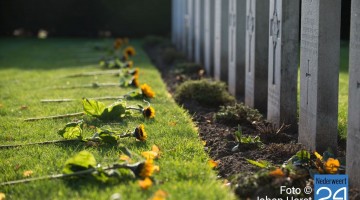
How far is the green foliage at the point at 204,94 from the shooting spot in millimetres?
8094

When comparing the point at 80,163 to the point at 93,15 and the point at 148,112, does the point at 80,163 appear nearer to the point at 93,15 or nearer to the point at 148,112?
the point at 148,112

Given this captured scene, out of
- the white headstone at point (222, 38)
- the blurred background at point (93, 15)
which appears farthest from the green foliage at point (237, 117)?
the blurred background at point (93, 15)

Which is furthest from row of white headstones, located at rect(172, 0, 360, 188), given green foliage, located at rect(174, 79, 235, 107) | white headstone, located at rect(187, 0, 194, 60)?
white headstone, located at rect(187, 0, 194, 60)

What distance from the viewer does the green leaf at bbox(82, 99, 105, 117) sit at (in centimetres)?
662

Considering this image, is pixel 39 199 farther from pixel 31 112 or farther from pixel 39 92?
pixel 39 92

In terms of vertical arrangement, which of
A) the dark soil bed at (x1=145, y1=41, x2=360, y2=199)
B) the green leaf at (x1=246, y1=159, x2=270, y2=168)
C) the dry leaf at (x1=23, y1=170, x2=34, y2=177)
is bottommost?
the dark soil bed at (x1=145, y1=41, x2=360, y2=199)

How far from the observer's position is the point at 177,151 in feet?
17.4

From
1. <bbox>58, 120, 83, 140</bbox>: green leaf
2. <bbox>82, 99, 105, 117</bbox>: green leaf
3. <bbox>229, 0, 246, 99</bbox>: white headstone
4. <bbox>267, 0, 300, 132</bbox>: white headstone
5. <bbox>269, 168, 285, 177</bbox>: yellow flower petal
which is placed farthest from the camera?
<bbox>229, 0, 246, 99</bbox>: white headstone

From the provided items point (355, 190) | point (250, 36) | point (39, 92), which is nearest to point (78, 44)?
point (39, 92)

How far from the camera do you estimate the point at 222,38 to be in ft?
32.9

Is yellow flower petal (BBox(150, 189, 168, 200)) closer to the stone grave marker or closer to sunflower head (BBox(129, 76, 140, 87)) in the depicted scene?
sunflower head (BBox(129, 76, 140, 87))

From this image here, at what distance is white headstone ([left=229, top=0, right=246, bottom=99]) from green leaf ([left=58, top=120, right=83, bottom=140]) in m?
3.54

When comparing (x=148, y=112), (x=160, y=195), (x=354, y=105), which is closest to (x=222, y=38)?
(x=148, y=112)

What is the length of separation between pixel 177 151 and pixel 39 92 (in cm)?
446
